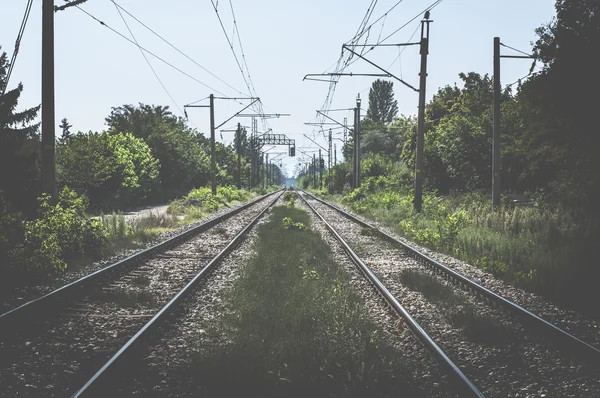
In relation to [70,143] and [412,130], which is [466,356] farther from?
[412,130]

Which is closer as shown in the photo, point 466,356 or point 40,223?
point 466,356

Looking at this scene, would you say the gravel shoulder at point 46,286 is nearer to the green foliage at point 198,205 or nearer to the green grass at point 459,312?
the green grass at point 459,312

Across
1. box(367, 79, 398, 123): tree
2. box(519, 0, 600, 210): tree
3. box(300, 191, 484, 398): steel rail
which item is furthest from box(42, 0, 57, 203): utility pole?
box(367, 79, 398, 123): tree

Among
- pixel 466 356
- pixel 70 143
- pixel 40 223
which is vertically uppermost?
pixel 70 143

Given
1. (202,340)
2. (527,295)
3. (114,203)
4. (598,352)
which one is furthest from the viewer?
(114,203)

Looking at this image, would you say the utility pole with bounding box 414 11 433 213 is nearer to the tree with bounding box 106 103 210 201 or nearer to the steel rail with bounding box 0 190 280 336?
the steel rail with bounding box 0 190 280 336

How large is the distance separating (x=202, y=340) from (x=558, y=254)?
8.25m

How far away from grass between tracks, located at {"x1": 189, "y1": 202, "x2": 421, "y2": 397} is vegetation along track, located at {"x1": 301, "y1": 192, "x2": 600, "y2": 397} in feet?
2.14

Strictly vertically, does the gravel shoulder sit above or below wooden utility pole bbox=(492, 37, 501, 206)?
below

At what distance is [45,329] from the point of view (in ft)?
20.6

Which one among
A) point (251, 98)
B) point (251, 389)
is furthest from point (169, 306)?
point (251, 98)

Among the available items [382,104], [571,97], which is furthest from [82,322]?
[382,104]

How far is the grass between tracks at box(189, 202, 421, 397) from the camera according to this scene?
4.49 meters

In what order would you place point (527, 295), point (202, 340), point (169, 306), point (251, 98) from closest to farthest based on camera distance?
point (202, 340)
point (169, 306)
point (527, 295)
point (251, 98)
